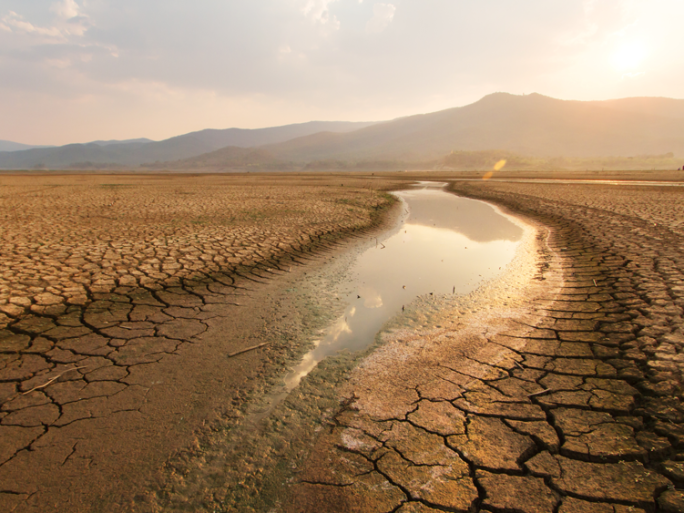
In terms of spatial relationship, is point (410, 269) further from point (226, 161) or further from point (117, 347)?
point (226, 161)

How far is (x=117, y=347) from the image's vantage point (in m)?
3.11

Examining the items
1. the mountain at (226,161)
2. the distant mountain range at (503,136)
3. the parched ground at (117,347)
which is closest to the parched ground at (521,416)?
the parched ground at (117,347)

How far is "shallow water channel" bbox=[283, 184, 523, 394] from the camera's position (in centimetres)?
346

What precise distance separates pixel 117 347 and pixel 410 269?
173 inches

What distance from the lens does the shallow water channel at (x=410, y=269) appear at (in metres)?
3.46

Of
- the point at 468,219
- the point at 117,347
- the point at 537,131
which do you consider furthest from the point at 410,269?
the point at 537,131

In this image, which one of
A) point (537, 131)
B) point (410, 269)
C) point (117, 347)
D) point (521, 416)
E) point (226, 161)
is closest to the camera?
point (521, 416)

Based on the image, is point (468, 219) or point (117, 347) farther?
point (468, 219)

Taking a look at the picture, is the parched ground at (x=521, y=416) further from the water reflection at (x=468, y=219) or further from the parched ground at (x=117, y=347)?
the water reflection at (x=468, y=219)

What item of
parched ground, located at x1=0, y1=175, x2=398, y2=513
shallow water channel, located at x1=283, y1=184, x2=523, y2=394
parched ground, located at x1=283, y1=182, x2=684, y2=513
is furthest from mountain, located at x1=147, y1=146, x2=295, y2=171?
parched ground, located at x1=283, y1=182, x2=684, y2=513

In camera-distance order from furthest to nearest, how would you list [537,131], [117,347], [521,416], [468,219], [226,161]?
1. [226,161]
2. [537,131]
3. [468,219]
4. [117,347]
5. [521,416]

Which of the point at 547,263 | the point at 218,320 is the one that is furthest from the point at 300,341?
the point at 547,263

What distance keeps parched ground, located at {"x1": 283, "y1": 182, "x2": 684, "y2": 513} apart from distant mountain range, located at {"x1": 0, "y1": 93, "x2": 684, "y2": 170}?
84048 mm

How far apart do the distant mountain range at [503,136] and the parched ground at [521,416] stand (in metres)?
84.0
